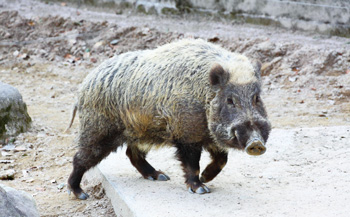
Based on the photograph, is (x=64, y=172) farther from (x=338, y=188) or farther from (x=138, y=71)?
(x=338, y=188)

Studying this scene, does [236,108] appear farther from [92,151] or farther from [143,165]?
[92,151]

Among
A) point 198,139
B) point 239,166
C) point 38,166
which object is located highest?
point 198,139

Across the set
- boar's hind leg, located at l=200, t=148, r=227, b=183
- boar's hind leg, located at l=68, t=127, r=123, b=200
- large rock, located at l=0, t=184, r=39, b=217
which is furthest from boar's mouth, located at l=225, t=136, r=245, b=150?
large rock, located at l=0, t=184, r=39, b=217

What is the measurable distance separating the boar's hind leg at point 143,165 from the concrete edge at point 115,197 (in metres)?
0.38

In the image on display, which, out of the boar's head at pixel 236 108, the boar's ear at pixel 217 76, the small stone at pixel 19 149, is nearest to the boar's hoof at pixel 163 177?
the boar's head at pixel 236 108

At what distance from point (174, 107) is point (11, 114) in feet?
12.6

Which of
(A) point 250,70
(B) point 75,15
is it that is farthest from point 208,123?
(B) point 75,15

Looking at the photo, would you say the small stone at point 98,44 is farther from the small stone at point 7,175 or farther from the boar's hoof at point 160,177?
the boar's hoof at point 160,177

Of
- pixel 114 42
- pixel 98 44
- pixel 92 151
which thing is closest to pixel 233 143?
pixel 92 151

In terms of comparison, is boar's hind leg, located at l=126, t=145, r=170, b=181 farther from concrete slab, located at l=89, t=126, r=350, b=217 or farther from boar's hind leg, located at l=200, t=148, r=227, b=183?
boar's hind leg, located at l=200, t=148, r=227, b=183

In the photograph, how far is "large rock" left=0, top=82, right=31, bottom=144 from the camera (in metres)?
7.68

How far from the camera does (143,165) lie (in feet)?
18.2

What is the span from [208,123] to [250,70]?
657 millimetres

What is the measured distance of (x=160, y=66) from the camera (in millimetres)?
5172
